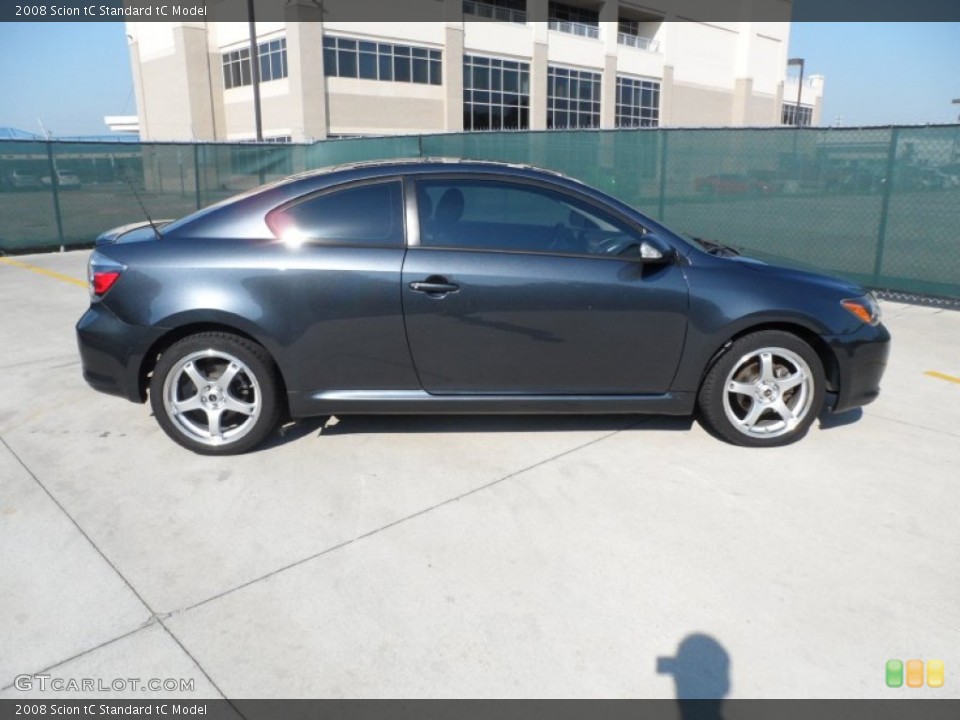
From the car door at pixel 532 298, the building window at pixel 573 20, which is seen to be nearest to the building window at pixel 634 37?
the building window at pixel 573 20

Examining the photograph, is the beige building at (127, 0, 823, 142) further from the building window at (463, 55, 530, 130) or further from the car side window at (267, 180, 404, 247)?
the car side window at (267, 180, 404, 247)

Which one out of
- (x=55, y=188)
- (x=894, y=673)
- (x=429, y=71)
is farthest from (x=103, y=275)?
(x=429, y=71)

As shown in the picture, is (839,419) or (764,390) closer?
(764,390)

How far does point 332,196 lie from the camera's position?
4.06m

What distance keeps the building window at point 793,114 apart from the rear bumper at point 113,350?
69972 millimetres

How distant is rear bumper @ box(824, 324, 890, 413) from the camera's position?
13.9 feet

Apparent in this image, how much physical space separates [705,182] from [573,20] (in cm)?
4083

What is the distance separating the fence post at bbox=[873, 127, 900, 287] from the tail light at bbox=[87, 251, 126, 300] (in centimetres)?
831

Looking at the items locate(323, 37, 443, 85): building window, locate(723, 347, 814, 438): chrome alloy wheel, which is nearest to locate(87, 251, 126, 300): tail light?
locate(723, 347, 814, 438): chrome alloy wheel

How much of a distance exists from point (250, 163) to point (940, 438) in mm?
15585

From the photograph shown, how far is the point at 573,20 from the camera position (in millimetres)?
46969

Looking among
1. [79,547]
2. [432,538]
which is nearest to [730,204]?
[432,538]

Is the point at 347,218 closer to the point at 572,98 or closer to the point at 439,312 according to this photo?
the point at 439,312
